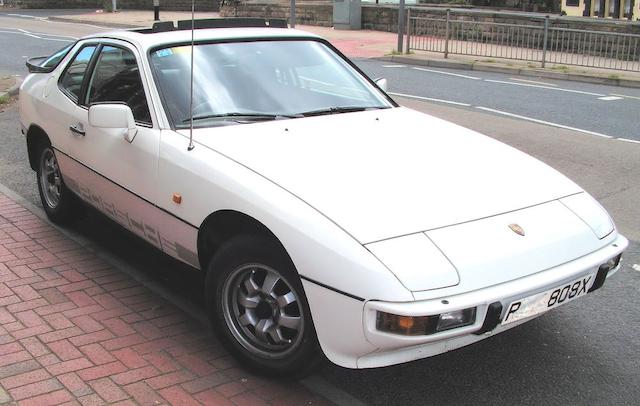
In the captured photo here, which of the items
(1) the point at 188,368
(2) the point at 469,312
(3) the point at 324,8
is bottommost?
(1) the point at 188,368

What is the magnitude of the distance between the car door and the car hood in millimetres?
441

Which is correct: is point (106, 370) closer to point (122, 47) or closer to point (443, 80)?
point (122, 47)

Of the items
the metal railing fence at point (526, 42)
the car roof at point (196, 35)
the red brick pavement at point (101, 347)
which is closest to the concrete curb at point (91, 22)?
the metal railing fence at point (526, 42)

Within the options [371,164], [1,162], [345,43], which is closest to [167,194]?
[371,164]

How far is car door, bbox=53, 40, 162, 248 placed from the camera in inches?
155

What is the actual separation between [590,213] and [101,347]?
2.55m

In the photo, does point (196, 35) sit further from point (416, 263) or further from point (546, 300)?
point (546, 300)

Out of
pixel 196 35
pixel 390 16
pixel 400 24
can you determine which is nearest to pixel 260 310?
pixel 196 35

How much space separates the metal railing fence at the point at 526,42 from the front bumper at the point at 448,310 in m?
15.0

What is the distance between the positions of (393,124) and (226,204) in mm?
1304

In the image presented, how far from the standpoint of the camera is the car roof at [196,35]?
14.0 feet

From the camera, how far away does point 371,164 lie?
3459 mm

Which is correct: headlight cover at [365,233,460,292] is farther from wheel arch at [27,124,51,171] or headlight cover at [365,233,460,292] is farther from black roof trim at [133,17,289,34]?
wheel arch at [27,124,51,171]

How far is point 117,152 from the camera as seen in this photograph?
4.16 m
